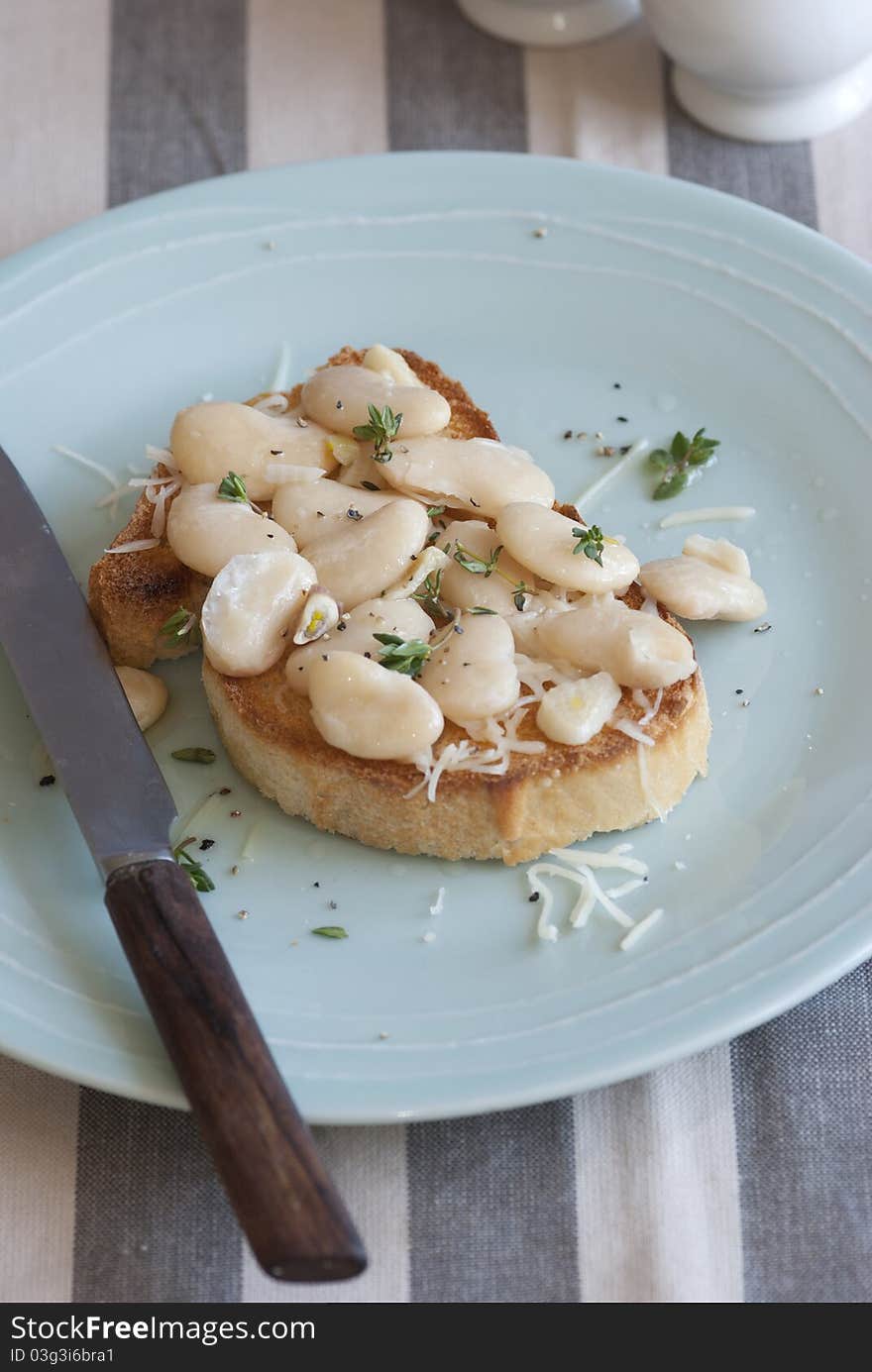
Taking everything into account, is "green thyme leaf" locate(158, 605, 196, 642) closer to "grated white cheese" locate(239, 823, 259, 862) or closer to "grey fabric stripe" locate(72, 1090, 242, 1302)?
"grated white cheese" locate(239, 823, 259, 862)

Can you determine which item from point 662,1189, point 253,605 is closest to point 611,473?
point 253,605

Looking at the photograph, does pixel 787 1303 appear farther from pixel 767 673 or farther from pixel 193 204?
pixel 193 204

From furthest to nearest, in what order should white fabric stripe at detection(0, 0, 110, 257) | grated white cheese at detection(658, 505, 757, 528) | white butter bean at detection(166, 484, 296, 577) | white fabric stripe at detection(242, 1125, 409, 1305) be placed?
1. white fabric stripe at detection(0, 0, 110, 257)
2. grated white cheese at detection(658, 505, 757, 528)
3. white butter bean at detection(166, 484, 296, 577)
4. white fabric stripe at detection(242, 1125, 409, 1305)

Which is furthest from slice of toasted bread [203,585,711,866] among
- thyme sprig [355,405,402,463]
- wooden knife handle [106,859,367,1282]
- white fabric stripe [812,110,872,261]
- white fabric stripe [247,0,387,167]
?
white fabric stripe [247,0,387,167]

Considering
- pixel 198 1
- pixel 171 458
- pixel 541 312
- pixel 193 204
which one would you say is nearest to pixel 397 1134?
pixel 171 458

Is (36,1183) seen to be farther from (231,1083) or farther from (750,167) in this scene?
(750,167)

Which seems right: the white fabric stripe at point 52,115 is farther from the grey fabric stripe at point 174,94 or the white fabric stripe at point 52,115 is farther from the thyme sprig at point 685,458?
the thyme sprig at point 685,458
